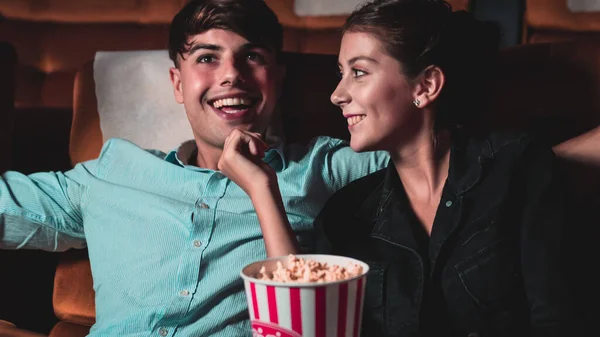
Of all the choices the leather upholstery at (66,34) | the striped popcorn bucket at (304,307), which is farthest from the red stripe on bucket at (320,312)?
the leather upholstery at (66,34)

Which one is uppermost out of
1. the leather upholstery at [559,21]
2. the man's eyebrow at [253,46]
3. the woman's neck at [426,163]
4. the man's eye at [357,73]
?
the leather upholstery at [559,21]

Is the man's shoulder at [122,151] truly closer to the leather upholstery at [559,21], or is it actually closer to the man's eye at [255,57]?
the man's eye at [255,57]

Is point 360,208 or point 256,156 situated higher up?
point 256,156

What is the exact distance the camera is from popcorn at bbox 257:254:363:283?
0.78 meters

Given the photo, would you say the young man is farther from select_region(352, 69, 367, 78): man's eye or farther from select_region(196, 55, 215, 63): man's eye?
select_region(352, 69, 367, 78): man's eye

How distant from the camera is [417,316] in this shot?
106cm

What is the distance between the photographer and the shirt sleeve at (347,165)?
1410 mm

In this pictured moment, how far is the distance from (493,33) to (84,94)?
3.49ft

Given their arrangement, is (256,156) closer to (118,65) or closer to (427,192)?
(427,192)

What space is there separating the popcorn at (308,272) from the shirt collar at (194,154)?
1.96ft

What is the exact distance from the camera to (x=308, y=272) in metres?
0.79

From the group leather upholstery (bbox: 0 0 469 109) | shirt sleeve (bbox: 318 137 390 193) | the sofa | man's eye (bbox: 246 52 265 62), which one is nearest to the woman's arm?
the sofa

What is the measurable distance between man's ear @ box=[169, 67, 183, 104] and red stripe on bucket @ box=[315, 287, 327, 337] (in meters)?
0.92

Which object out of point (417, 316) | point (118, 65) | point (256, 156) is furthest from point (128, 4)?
point (417, 316)
